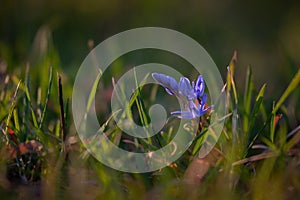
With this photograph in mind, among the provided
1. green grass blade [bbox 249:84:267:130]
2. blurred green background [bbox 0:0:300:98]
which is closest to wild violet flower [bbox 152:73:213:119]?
green grass blade [bbox 249:84:267:130]

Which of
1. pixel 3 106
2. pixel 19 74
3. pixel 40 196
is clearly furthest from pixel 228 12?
pixel 40 196

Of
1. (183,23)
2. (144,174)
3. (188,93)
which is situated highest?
(188,93)

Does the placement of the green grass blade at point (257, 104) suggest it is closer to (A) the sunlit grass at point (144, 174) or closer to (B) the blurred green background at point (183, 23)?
(A) the sunlit grass at point (144, 174)

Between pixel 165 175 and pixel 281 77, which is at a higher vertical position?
pixel 165 175

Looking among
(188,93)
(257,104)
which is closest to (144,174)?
(188,93)

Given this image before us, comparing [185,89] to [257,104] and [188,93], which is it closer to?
[188,93]

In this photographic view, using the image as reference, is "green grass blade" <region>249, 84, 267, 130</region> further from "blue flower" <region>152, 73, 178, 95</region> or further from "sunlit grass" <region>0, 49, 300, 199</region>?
"blue flower" <region>152, 73, 178, 95</region>

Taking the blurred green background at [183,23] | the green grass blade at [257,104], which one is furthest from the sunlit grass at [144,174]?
the blurred green background at [183,23]

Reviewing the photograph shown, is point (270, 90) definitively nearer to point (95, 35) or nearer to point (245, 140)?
point (245, 140)
